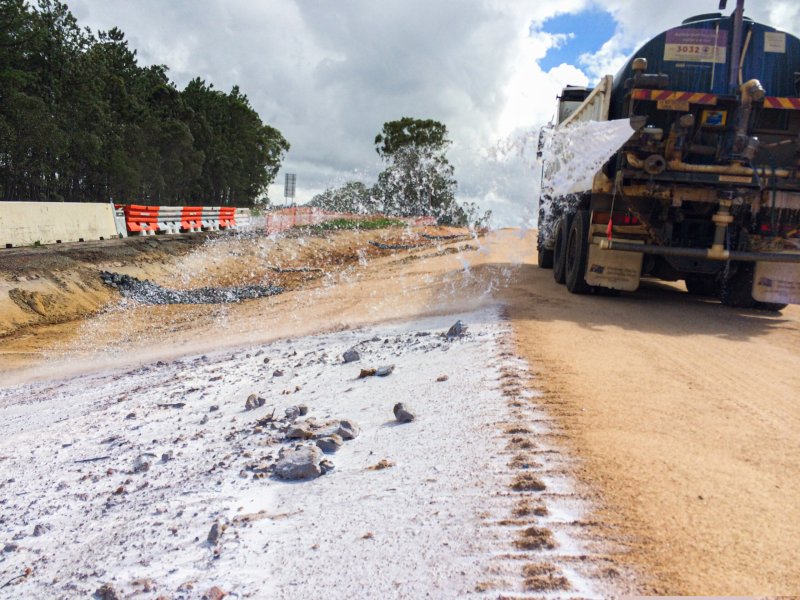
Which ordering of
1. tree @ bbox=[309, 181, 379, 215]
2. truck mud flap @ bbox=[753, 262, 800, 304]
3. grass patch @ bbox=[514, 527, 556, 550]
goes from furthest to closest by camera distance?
tree @ bbox=[309, 181, 379, 215] → truck mud flap @ bbox=[753, 262, 800, 304] → grass patch @ bbox=[514, 527, 556, 550]

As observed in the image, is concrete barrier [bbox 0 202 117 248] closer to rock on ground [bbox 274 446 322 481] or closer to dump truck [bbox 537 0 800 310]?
dump truck [bbox 537 0 800 310]

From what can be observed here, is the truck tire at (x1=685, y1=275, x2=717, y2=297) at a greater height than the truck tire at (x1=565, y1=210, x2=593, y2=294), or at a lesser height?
lesser

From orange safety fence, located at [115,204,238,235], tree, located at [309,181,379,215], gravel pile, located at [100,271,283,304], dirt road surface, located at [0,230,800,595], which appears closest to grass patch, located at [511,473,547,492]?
dirt road surface, located at [0,230,800,595]

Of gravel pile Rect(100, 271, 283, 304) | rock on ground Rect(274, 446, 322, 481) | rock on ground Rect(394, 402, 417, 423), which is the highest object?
rock on ground Rect(394, 402, 417, 423)

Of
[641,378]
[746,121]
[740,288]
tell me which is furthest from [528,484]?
[740,288]

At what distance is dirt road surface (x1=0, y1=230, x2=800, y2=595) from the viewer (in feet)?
9.32

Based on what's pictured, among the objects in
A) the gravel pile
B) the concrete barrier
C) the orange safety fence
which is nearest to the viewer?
the gravel pile

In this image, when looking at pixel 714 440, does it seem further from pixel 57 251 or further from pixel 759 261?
pixel 57 251

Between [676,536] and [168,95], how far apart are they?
51.2m

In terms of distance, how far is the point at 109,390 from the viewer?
7.37 metres

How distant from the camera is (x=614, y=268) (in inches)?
372

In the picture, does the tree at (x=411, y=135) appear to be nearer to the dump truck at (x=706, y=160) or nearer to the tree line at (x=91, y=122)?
the tree line at (x=91, y=122)

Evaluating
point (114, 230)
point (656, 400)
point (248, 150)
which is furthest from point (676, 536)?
point (248, 150)

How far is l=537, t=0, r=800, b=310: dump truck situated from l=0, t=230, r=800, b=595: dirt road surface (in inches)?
34.4
